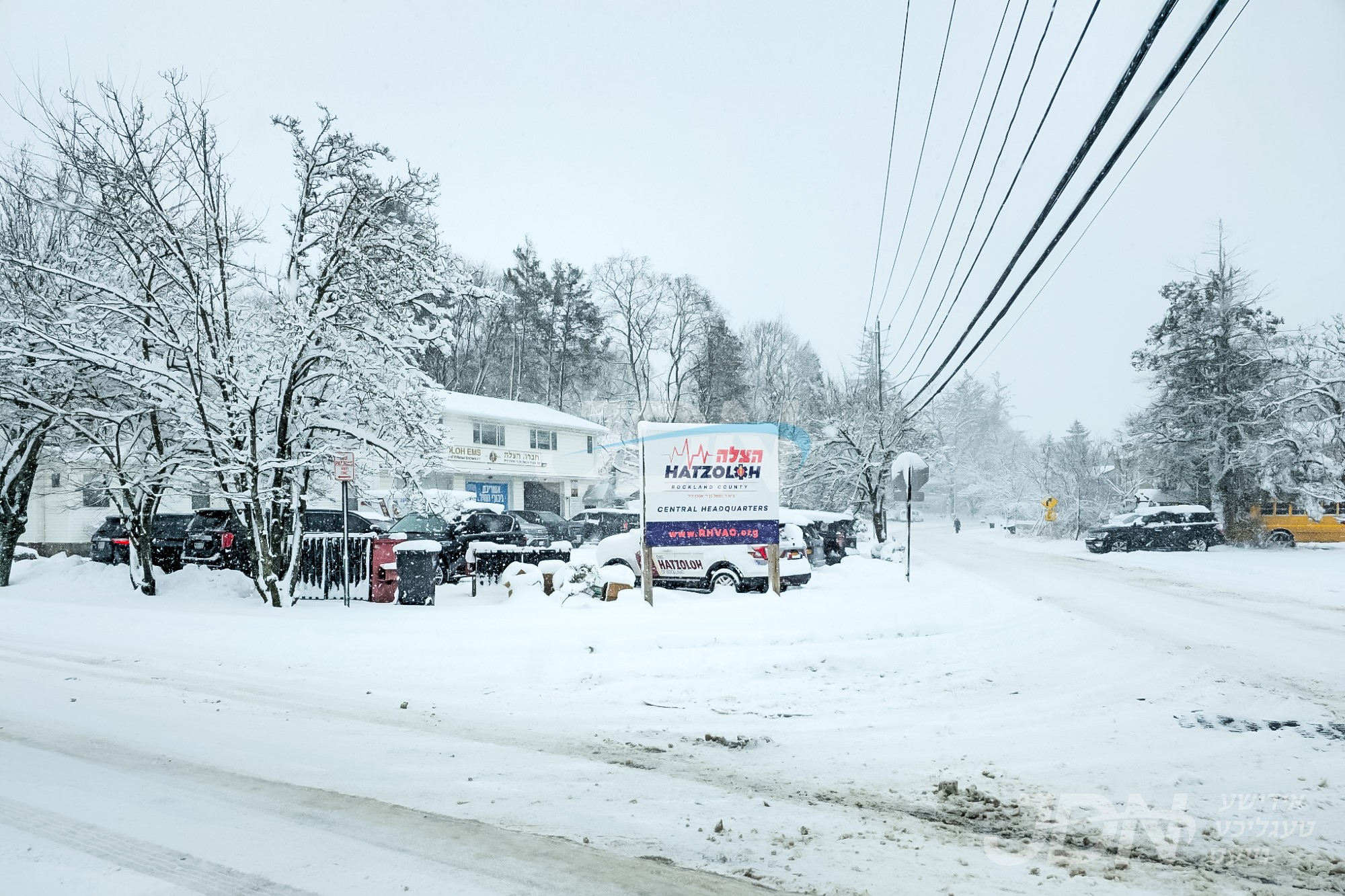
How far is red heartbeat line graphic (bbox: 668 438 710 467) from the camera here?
11398mm

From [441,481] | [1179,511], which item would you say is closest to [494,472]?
[441,481]

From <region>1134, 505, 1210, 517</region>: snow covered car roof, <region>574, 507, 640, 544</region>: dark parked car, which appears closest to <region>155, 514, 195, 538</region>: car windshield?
<region>574, 507, 640, 544</region>: dark parked car

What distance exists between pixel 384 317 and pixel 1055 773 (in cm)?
1042

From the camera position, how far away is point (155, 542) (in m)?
15.3

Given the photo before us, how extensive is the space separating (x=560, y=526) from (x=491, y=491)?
26.5 feet

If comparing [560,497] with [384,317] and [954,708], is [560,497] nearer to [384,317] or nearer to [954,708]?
[384,317]

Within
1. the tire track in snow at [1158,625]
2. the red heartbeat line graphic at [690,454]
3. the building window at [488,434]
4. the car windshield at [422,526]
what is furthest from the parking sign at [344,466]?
the building window at [488,434]

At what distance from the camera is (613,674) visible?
24.2 feet

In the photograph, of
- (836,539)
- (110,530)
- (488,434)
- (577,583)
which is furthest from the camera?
(488,434)

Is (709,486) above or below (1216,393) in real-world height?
below

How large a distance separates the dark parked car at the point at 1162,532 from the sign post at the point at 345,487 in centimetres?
2699

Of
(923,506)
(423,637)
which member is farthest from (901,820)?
(923,506)

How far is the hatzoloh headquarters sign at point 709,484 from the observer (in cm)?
1134

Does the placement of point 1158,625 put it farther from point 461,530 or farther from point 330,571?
point 461,530
